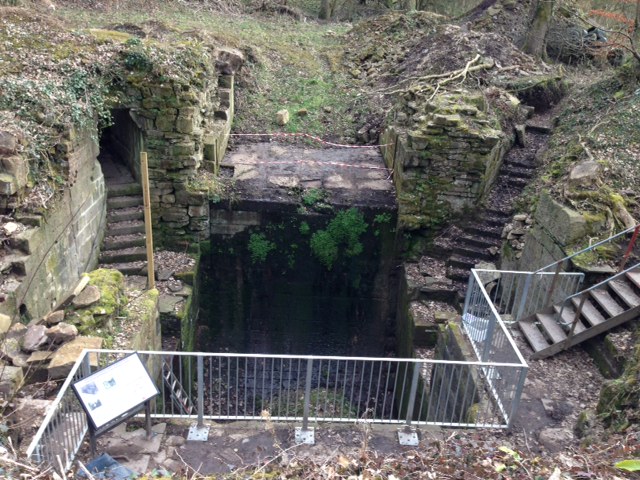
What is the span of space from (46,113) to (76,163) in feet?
2.90

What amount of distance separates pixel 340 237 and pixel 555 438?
18.5 feet

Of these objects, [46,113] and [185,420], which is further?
[46,113]

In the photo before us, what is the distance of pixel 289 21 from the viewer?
23.0 metres

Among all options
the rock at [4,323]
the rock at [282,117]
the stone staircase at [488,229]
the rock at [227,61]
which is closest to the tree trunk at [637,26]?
the stone staircase at [488,229]

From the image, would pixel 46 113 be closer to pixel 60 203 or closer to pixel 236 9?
pixel 60 203

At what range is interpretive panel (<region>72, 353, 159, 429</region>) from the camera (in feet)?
15.5

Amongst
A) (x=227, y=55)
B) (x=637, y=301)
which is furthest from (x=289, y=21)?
(x=637, y=301)

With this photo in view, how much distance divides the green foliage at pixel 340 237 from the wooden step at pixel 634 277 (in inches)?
185

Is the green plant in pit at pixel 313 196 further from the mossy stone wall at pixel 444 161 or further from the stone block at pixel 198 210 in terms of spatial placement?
the stone block at pixel 198 210

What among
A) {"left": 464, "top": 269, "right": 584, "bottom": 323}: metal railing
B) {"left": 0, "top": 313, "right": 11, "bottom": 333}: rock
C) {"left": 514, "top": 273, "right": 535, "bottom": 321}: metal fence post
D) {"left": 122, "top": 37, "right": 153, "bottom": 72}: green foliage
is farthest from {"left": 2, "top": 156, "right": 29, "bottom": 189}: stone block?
{"left": 514, "top": 273, "right": 535, "bottom": 321}: metal fence post

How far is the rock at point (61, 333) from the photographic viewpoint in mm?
5992

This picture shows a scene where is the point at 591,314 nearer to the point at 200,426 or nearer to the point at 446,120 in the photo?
the point at 446,120

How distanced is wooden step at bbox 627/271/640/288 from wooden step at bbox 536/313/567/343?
3.76 ft

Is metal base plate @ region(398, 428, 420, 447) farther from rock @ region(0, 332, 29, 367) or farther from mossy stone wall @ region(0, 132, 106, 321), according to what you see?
mossy stone wall @ region(0, 132, 106, 321)
